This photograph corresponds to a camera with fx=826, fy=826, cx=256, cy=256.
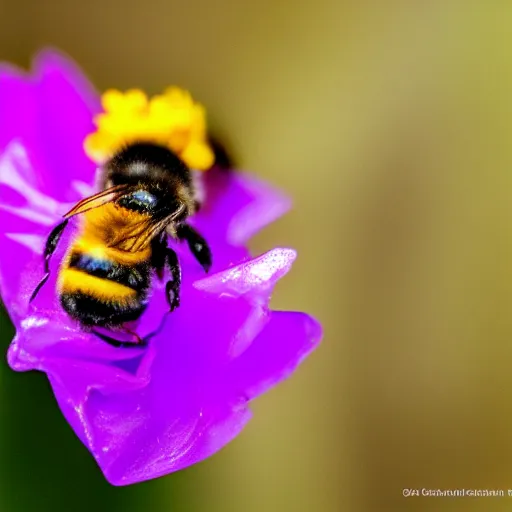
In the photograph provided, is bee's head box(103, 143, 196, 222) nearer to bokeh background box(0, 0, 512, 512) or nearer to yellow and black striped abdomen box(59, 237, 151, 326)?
yellow and black striped abdomen box(59, 237, 151, 326)

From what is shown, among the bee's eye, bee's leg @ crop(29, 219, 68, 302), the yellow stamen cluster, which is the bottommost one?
bee's leg @ crop(29, 219, 68, 302)

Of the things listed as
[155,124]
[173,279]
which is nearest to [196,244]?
[173,279]

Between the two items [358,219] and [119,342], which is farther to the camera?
[358,219]

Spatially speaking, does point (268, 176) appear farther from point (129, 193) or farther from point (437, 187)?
point (129, 193)

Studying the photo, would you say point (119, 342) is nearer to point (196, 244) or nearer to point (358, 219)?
point (196, 244)

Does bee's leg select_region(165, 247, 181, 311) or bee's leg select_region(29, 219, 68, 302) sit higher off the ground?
bee's leg select_region(29, 219, 68, 302)

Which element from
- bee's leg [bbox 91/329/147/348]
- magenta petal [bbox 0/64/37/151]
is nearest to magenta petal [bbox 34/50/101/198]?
magenta petal [bbox 0/64/37/151]

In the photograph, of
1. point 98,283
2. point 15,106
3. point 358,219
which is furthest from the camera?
point 358,219
